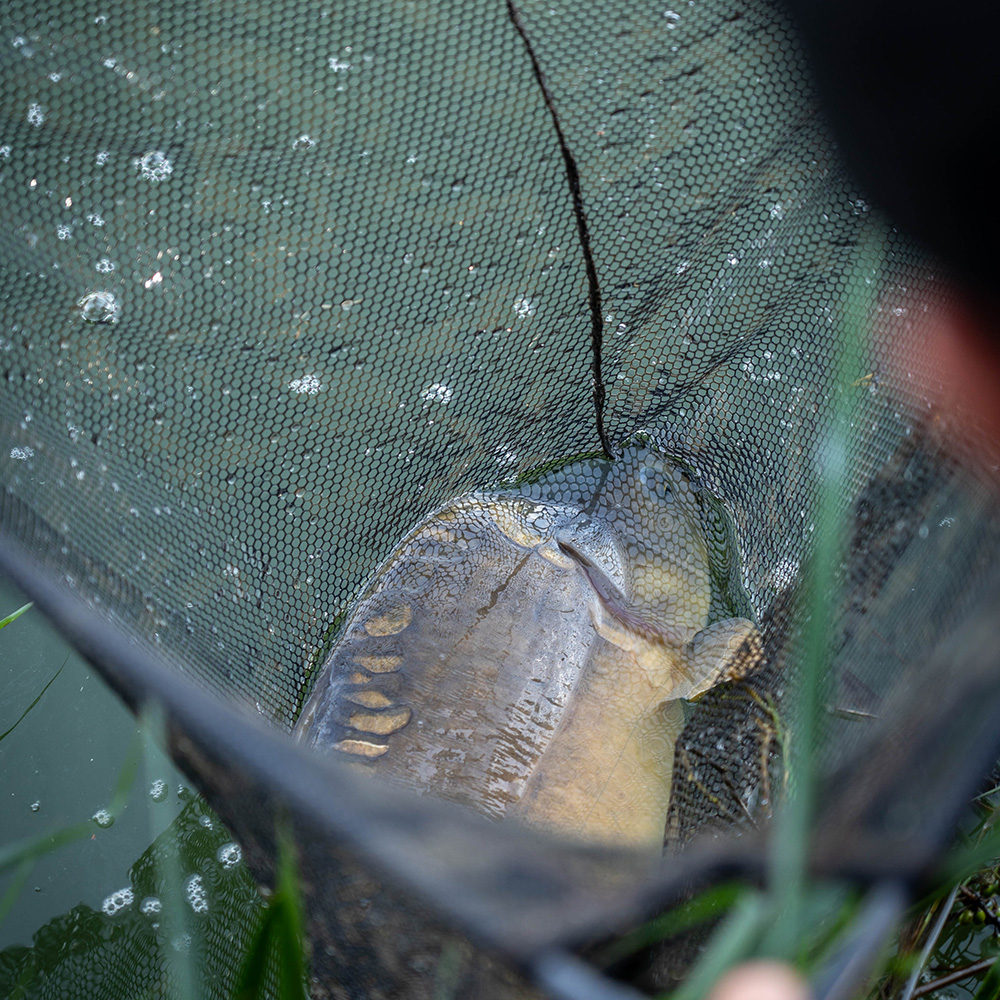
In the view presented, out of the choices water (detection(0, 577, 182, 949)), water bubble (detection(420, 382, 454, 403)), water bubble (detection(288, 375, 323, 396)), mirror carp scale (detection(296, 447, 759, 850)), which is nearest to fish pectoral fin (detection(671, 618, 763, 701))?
mirror carp scale (detection(296, 447, 759, 850))

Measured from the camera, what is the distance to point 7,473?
1.23 meters

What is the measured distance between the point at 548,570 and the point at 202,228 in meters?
0.96

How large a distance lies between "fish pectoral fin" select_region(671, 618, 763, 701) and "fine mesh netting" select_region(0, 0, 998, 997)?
0.03 m

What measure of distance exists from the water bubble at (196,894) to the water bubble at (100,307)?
1.07 m

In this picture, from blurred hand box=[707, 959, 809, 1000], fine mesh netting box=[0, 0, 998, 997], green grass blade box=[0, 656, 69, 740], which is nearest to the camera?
blurred hand box=[707, 959, 809, 1000]

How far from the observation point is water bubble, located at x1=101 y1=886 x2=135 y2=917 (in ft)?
5.12

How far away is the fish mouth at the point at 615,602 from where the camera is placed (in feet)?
5.58

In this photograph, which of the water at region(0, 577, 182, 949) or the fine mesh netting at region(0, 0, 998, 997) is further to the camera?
the water at region(0, 577, 182, 949)

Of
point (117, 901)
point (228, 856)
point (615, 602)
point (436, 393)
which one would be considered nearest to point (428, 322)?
point (436, 393)

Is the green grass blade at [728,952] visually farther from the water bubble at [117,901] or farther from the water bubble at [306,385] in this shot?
the water bubble at [117,901]

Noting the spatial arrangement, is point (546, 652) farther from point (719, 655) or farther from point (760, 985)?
point (760, 985)

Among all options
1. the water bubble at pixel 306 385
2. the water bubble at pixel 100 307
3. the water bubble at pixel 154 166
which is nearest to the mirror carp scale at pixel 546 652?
the water bubble at pixel 306 385

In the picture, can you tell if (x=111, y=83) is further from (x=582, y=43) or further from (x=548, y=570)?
(x=548, y=570)

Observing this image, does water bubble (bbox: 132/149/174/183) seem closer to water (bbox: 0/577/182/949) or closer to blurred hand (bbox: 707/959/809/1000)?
water (bbox: 0/577/182/949)
